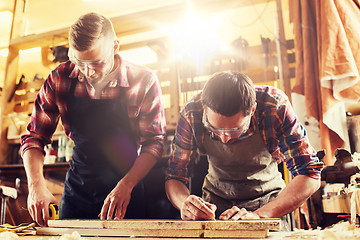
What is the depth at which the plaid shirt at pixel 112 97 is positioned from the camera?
1657mm

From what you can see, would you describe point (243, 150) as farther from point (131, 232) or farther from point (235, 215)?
Result: point (131, 232)

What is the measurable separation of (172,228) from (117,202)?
0.41 metres

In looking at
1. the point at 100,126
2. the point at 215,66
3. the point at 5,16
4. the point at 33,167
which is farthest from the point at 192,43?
the point at 5,16

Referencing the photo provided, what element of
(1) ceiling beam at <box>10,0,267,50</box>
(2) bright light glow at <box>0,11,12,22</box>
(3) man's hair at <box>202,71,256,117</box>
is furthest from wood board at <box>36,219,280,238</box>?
(2) bright light glow at <box>0,11,12,22</box>

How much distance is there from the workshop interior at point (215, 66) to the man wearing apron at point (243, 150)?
17 centimetres

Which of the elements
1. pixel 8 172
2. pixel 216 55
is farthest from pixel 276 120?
pixel 8 172

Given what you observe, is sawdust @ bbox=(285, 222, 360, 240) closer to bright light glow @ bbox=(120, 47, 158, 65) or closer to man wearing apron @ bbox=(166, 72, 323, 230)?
man wearing apron @ bbox=(166, 72, 323, 230)

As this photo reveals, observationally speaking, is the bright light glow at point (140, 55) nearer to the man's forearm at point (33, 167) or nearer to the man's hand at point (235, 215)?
the man's forearm at point (33, 167)

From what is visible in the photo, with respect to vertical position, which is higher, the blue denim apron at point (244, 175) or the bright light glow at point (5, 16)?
the bright light glow at point (5, 16)

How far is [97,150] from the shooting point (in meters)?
1.68

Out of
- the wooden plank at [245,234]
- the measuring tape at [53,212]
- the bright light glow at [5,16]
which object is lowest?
the wooden plank at [245,234]

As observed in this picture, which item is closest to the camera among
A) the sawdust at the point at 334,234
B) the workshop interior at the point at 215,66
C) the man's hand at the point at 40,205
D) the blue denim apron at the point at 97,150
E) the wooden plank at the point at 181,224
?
the sawdust at the point at 334,234

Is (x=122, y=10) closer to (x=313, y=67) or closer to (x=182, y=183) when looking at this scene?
(x=313, y=67)

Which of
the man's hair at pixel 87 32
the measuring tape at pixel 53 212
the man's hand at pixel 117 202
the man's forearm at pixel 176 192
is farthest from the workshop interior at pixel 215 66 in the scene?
the man's hair at pixel 87 32
